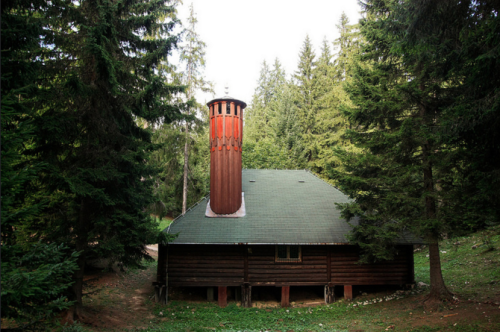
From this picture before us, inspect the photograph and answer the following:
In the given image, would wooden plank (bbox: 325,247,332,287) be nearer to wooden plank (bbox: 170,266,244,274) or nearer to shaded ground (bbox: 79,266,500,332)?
shaded ground (bbox: 79,266,500,332)

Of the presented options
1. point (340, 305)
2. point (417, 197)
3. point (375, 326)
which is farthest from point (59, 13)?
point (340, 305)

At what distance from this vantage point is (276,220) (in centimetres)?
1469

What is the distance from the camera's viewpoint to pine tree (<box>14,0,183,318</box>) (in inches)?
358

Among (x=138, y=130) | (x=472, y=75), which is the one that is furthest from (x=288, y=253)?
(x=472, y=75)

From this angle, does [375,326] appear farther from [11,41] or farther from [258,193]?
[11,41]

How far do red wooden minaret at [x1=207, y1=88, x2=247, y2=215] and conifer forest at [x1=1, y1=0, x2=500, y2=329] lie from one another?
2.09 m

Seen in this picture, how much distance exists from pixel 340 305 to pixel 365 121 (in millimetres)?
7564

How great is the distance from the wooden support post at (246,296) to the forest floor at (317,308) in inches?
15.3

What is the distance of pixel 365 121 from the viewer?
12.4 metres

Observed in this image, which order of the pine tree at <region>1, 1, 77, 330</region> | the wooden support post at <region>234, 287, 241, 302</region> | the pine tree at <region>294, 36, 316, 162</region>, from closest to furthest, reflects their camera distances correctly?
the pine tree at <region>1, 1, 77, 330</region>, the wooden support post at <region>234, 287, 241, 302</region>, the pine tree at <region>294, 36, 316, 162</region>

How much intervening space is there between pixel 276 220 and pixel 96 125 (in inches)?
328

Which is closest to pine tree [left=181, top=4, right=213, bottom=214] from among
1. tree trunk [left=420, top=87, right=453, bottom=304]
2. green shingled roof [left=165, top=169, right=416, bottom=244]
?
green shingled roof [left=165, top=169, right=416, bottom=244]

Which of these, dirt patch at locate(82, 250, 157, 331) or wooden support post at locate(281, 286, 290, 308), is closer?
dirt patch at locate(82, 250, 157, 331)

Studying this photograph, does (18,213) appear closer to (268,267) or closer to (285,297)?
(268,267)
